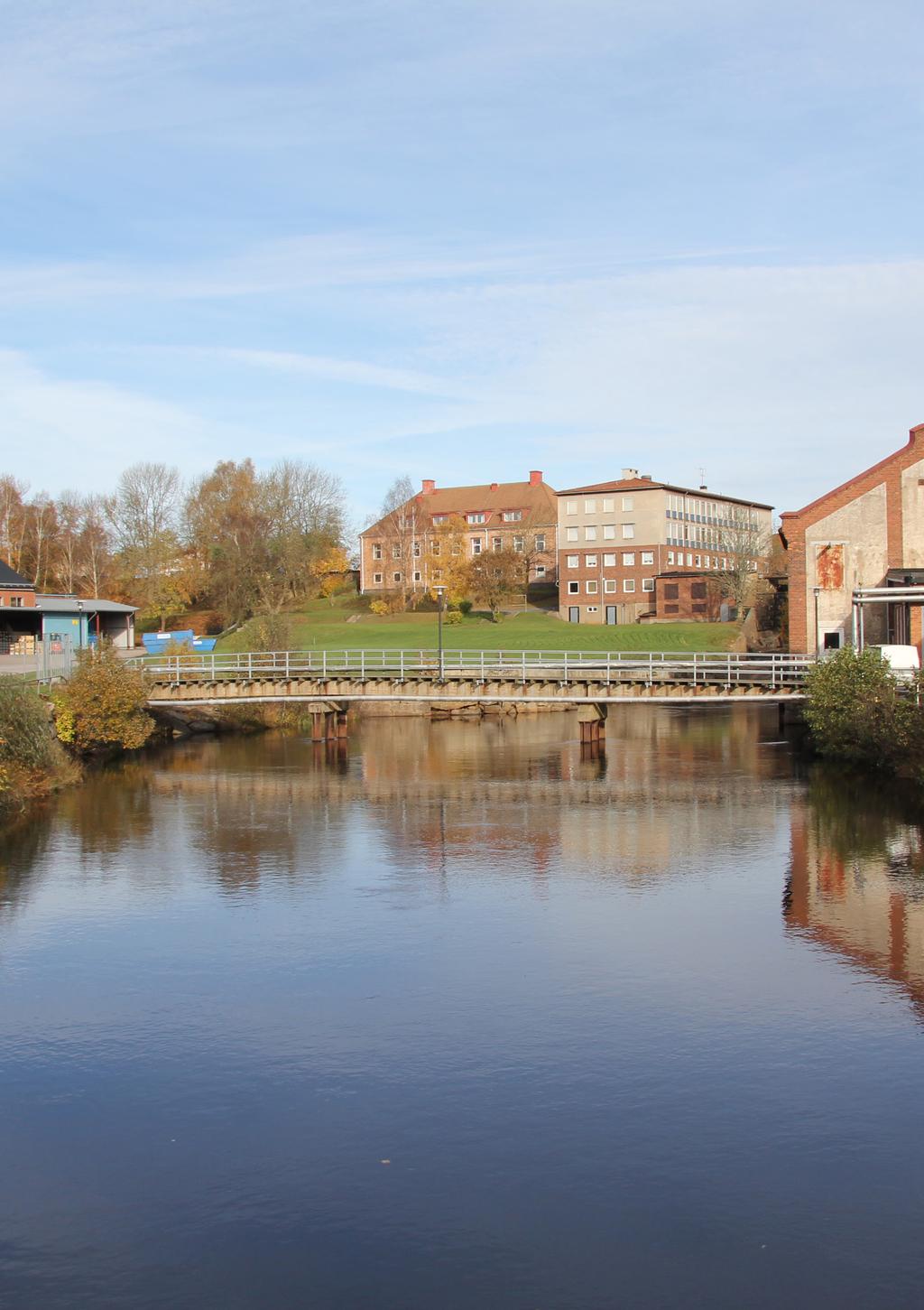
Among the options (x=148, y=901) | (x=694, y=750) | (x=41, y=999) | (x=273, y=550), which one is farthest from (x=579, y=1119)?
(x=273, y=550)

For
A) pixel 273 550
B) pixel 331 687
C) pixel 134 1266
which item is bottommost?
pixel 134 1266

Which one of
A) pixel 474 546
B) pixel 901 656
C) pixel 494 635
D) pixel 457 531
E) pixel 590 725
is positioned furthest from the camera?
pixel 474 546

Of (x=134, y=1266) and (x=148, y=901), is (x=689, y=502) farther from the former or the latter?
(x=134, y=1266)

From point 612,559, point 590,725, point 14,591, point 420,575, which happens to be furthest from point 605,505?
point 590,725

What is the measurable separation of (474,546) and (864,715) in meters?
75.4

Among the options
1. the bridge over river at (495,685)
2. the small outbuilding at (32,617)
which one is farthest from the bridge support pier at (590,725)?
the small outbuilding at (32,617)

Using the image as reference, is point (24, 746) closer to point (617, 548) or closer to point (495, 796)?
point (495, 796)

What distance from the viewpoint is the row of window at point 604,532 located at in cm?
9981

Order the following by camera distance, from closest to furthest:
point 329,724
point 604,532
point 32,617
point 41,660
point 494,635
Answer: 1. point 329,724
2. point 41,660
3. point 32,617
4. point 494,635
5. point 604,532

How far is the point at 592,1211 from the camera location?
13656 millimetres

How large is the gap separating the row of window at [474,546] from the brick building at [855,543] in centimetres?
5012

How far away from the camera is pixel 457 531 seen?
108 m

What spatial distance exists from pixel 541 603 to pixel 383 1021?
88.8m

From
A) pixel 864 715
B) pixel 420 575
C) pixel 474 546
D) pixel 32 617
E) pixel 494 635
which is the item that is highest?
pixel 474 546
